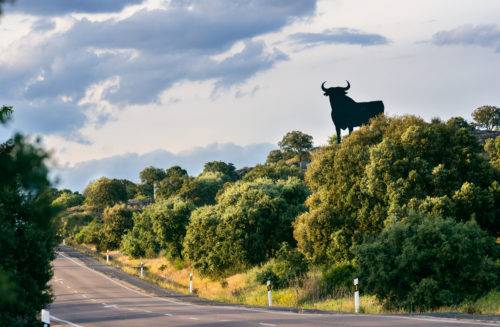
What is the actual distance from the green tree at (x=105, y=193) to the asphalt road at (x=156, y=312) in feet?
239

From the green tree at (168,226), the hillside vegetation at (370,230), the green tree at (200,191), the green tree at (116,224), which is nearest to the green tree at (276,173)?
the green tree at (168,226)

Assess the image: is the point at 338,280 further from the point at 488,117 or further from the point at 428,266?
the point at 488,117

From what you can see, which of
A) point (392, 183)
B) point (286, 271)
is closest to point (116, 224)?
point (286, 271)

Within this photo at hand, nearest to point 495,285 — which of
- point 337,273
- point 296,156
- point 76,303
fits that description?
point 337,273

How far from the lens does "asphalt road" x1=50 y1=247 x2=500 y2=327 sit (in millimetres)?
20297

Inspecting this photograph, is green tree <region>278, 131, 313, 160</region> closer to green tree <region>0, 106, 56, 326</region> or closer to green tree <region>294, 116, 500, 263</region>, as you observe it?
green tree <region>294, 116, 500, 263</region>

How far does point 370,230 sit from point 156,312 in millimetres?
11026

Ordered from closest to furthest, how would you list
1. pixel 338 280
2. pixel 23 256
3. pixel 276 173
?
pixel 23 256 → pixel 338 280 → pixel 276 173

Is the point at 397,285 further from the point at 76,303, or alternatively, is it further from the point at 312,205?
the point at 76,303

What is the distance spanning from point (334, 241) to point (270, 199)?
14.0 m

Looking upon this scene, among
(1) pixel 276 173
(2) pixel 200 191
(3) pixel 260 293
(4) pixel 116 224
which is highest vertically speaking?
(1) pixel 276 173

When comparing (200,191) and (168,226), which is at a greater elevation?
(200,191)

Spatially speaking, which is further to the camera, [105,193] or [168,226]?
[105,193]

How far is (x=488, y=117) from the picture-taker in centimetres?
11275
